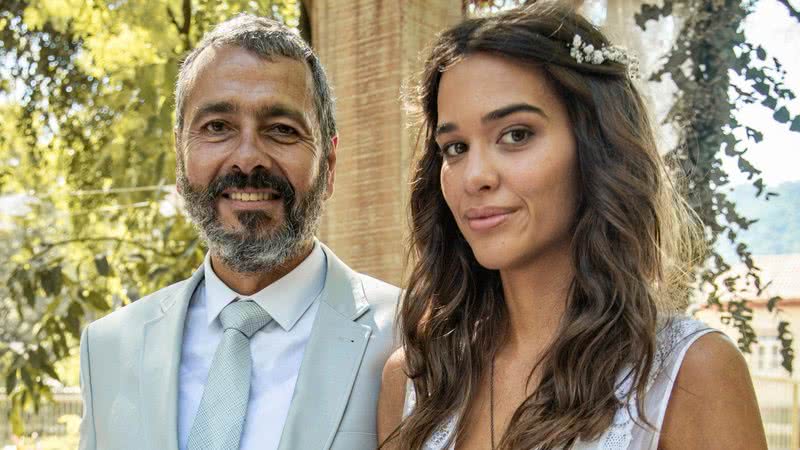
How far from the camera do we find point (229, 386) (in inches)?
84.7

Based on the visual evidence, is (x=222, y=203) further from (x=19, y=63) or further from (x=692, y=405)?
(x=19, y=63)

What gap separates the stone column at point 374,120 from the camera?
2.56 meters

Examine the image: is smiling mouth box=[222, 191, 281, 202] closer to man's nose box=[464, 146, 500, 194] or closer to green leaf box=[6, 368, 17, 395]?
man's nose box=[464, 146, 500, 194]

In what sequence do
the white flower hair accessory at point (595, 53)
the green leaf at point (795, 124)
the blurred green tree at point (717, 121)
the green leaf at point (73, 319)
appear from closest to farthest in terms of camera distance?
the white flower hair accessory at point (595, 53) < the green leaf at point (795, 124) < the blurred green tree at point (717, 121) < the green leaf at point (73, 319)

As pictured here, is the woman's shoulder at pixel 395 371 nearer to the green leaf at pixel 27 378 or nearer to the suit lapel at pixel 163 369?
the suit lapel at pixel 163 369

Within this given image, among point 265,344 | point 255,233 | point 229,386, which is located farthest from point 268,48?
point 229,386

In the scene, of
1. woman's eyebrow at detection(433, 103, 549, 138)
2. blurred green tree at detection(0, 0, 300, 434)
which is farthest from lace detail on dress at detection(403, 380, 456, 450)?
blurred green tree at detection(0, 0, 300, 434)

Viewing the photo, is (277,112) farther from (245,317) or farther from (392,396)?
(392,396)

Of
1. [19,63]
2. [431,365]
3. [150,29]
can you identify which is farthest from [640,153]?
[19,63]

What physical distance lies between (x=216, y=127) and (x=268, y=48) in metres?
0.23

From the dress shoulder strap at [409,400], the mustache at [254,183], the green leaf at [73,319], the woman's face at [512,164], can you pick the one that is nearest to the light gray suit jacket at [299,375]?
the dress shoulder strap at [409,400]

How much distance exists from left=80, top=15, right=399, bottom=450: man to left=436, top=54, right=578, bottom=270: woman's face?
505mm

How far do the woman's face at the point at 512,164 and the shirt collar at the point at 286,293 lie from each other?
1.83 feet

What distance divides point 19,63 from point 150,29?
1.53m
